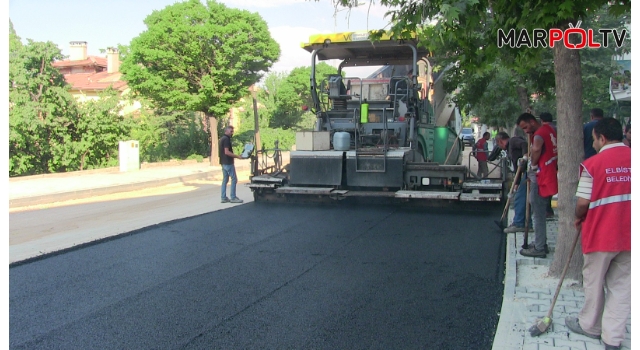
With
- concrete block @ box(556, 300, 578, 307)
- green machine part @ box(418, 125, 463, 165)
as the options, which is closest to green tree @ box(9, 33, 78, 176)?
green machine part @ box(418, 125, 463, 165)

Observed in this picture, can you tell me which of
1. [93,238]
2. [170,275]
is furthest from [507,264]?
[93,238]

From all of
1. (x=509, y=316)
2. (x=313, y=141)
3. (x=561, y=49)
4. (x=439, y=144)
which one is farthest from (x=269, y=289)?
(x=439, y=144)

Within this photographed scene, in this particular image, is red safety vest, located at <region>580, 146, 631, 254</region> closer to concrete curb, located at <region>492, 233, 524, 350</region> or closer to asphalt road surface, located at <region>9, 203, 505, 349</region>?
concrete curb, located at <region>492, 233, 524, 350</region>

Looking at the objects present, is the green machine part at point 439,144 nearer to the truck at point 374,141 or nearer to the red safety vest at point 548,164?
the truck at point 374,141

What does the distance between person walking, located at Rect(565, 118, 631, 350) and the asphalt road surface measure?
0.75m

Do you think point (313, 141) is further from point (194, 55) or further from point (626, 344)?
point (194, 55)

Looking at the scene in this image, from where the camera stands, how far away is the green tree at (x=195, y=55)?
2284 cm

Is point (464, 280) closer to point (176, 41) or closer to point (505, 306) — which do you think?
point (505, 306)

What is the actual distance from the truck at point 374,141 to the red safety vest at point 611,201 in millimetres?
4789

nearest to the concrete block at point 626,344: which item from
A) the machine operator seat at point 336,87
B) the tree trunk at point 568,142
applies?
the tree trunk at point 568,142

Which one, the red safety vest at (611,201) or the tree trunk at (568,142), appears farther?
the tree trunk at (568,142)

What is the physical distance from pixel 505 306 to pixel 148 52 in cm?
2099

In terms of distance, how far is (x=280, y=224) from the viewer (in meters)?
8.22

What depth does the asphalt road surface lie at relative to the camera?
12.8ft
